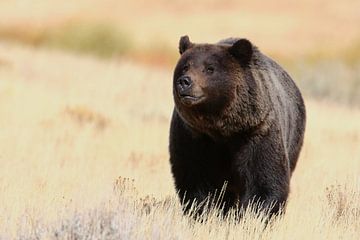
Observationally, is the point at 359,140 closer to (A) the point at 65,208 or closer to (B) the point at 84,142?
(B) the point at 84,142

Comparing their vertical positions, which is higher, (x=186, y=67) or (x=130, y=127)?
(x=186, y=67)

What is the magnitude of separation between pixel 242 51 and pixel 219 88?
46 centimetres

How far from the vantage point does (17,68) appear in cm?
2369

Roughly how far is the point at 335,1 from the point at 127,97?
28195 millimetres

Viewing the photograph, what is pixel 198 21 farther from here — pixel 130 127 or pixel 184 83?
pixel 184 83

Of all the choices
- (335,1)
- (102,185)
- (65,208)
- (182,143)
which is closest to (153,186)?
(102,185)

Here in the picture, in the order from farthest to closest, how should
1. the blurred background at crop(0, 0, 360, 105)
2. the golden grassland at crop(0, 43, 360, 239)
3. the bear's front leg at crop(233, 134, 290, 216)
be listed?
the blurred background at crop(0, 0, 360, 105), the bear's front leg at crop(233, 134, 290, 216), the golden grassland at crop(0, 43, 360, 239)

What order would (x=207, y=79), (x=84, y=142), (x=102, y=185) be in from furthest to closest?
(x=84, y=142) < (x=102, y=185) < (x=207, y=79)

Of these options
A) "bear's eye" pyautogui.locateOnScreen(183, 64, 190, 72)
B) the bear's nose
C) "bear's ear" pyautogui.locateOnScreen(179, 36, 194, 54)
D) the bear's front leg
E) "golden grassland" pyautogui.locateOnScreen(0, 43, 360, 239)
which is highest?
"bear's ear" pyautogui.locateOnScreen(179, 36, 194, 54)

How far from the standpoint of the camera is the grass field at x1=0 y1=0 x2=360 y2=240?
25.3 ft

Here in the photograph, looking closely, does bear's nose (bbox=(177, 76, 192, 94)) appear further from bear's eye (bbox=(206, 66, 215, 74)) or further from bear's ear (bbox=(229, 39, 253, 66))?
bear's ear (bbox=(229, 39, 253, 66))

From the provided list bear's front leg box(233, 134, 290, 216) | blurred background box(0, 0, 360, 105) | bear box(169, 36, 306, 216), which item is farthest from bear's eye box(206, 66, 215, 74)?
blurred background box(0, 0, 360, 105)

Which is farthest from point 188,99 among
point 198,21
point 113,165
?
point 198,21

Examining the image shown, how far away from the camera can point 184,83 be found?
7875 millimetres
